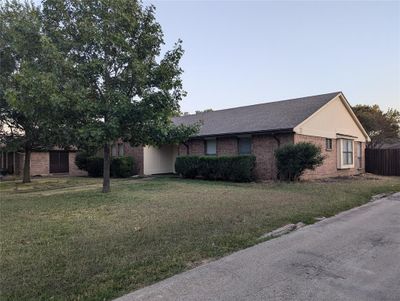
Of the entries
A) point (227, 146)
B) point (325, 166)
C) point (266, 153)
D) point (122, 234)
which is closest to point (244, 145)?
point (227, 146)

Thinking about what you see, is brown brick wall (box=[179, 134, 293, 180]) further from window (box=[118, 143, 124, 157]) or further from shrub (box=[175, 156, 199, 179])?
window (box=[118, 143, 124, 157])

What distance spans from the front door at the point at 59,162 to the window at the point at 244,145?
666 inches

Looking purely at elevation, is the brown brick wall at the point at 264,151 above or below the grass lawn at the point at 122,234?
above

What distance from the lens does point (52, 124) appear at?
11.0 meters

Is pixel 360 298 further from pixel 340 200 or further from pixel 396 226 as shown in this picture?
pixel 340 200

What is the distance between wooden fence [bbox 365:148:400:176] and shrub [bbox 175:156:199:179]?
1356 cm

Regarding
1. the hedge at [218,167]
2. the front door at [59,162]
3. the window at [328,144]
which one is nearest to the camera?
the hedge at [218,167]

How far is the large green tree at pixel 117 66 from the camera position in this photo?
1045 centimetres

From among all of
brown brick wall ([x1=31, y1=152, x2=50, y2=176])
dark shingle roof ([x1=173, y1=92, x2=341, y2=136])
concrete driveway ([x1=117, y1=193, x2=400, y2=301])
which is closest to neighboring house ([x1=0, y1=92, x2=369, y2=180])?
dark shingle roof ([x1=173, y1=92, x2=341, y2=136])

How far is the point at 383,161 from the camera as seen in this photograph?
2289cm

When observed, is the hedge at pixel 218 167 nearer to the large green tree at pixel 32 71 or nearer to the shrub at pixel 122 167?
the shrub at pixel 122 167

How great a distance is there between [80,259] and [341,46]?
50.3 ft

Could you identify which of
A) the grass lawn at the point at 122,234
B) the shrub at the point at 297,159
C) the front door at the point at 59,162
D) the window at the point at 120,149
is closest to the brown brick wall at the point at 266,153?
the shrub at the point at 297,159

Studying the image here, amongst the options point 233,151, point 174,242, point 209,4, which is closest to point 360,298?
point 174,242
